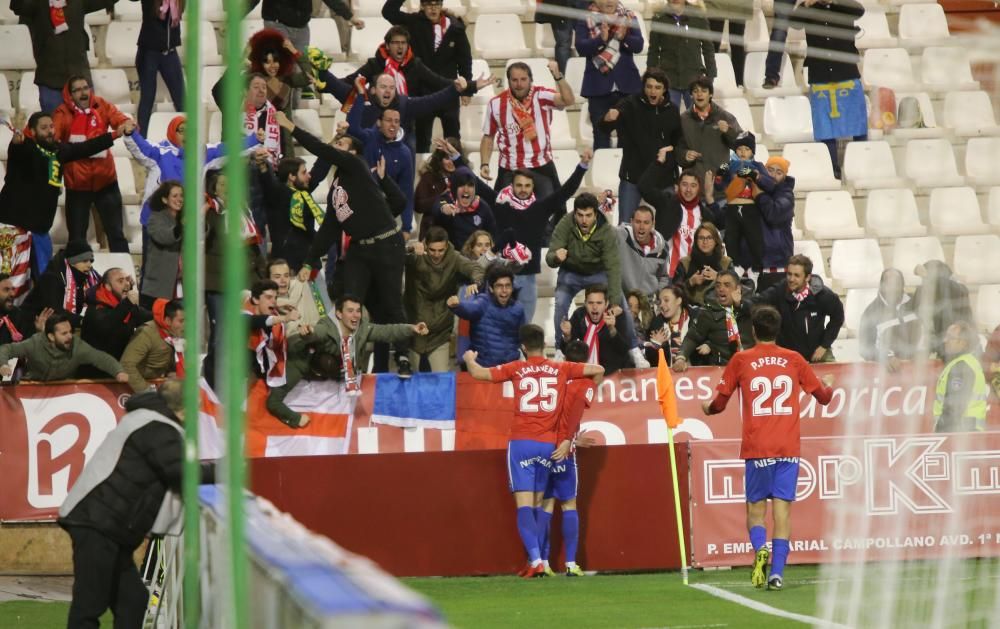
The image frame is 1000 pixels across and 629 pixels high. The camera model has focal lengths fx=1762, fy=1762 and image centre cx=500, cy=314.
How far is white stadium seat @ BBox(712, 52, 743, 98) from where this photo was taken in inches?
770

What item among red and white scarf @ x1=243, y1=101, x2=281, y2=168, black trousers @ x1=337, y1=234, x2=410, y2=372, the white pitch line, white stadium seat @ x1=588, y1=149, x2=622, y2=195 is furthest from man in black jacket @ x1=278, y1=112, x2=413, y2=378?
white stadium seat @ x1=588, y1=149, x2=622, y2=195

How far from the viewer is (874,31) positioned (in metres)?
19.8

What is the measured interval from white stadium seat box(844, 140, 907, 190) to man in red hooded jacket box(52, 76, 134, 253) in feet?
25.2

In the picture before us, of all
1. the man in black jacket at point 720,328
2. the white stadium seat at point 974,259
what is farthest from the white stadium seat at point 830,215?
the white stadium seat at point 974,259

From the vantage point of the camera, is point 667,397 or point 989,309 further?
point 989,309

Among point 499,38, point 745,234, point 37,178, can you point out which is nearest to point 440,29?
point 499,38

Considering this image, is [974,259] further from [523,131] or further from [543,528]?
[523,131]

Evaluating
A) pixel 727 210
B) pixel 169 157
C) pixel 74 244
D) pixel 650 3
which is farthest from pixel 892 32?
pixel 74 244

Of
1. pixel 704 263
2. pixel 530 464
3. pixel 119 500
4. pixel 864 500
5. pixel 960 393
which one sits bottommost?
pixel 864 500

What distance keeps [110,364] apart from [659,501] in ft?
15.3

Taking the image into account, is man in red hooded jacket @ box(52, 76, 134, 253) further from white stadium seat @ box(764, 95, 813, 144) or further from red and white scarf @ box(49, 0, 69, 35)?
white stadium seat @ box(764, 95, 813, 144)

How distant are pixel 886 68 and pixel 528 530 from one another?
298 inches

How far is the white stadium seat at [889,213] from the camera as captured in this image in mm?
15470

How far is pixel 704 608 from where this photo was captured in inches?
455
